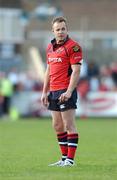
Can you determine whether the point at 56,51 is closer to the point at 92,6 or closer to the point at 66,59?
the point at 66,59

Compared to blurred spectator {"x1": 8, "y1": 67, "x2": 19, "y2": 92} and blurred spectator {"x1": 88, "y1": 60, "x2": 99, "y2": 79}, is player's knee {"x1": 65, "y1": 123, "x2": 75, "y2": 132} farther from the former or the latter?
blurred spectator {"x1": 88, "y1": 60, "x2": 99, "y2": 79}

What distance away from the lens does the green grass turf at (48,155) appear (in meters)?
11.3

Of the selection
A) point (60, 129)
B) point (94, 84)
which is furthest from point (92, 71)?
point (60, 129)

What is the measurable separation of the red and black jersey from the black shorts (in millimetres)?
83

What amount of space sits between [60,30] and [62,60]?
1.50ft

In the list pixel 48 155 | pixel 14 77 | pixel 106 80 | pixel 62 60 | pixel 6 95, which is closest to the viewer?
pixel 62 60

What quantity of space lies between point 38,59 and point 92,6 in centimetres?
1591

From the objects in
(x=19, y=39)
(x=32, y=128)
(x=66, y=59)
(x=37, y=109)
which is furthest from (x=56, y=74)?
(x=19, y=39)

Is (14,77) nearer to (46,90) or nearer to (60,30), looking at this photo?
(46,90)

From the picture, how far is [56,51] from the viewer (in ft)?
40.8

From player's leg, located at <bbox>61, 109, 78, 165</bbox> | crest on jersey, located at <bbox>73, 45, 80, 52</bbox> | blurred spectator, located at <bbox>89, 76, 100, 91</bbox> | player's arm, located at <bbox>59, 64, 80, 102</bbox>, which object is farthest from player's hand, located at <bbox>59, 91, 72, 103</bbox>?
blurred spectator, located at <bbox>89, 76, 100, 91</bbox>

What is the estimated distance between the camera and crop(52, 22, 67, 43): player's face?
12241mm

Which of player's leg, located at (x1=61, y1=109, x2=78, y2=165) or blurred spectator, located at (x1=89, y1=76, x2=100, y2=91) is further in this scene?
blurred spectator, located at (x1=89, y1=76, x2=100, y2=91)

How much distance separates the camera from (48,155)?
48.3 feet
